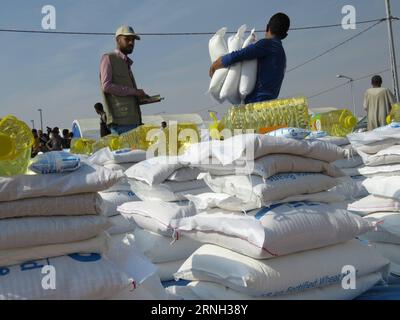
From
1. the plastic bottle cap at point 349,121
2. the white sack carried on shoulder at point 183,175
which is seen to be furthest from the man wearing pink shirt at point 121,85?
the plastic bottle cap at point 349,121

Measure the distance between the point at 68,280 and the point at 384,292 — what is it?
1347mm

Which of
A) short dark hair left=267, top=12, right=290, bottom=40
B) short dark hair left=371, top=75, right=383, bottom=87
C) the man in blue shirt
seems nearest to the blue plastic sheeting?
the man in blue shirt

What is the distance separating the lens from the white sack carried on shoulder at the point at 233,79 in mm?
2592

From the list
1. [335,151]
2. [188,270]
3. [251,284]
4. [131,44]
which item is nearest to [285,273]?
[251,284]

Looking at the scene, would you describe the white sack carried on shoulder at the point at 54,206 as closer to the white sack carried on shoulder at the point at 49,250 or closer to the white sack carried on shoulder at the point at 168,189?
the white sack carried on shoulder at the point at 49,250

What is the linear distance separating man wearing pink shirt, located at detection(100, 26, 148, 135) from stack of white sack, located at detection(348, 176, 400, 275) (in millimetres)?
1721

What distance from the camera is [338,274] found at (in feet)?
6.53

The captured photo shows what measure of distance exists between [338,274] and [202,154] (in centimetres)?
77

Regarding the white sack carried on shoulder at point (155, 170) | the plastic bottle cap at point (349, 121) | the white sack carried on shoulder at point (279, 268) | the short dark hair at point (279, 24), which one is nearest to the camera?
the white sack carried on shoulder at point (279, 268)

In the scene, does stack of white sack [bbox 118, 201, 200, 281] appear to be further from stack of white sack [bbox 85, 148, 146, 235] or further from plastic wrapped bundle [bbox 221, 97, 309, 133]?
plastic wrapped bundle [bbox 221, 97, 309, 133]

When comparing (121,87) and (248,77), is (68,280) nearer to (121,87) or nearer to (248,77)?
(248,77)

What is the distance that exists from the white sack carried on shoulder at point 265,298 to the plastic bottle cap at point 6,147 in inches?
33.8

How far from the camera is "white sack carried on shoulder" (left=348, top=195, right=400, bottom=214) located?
2580 millimetres
